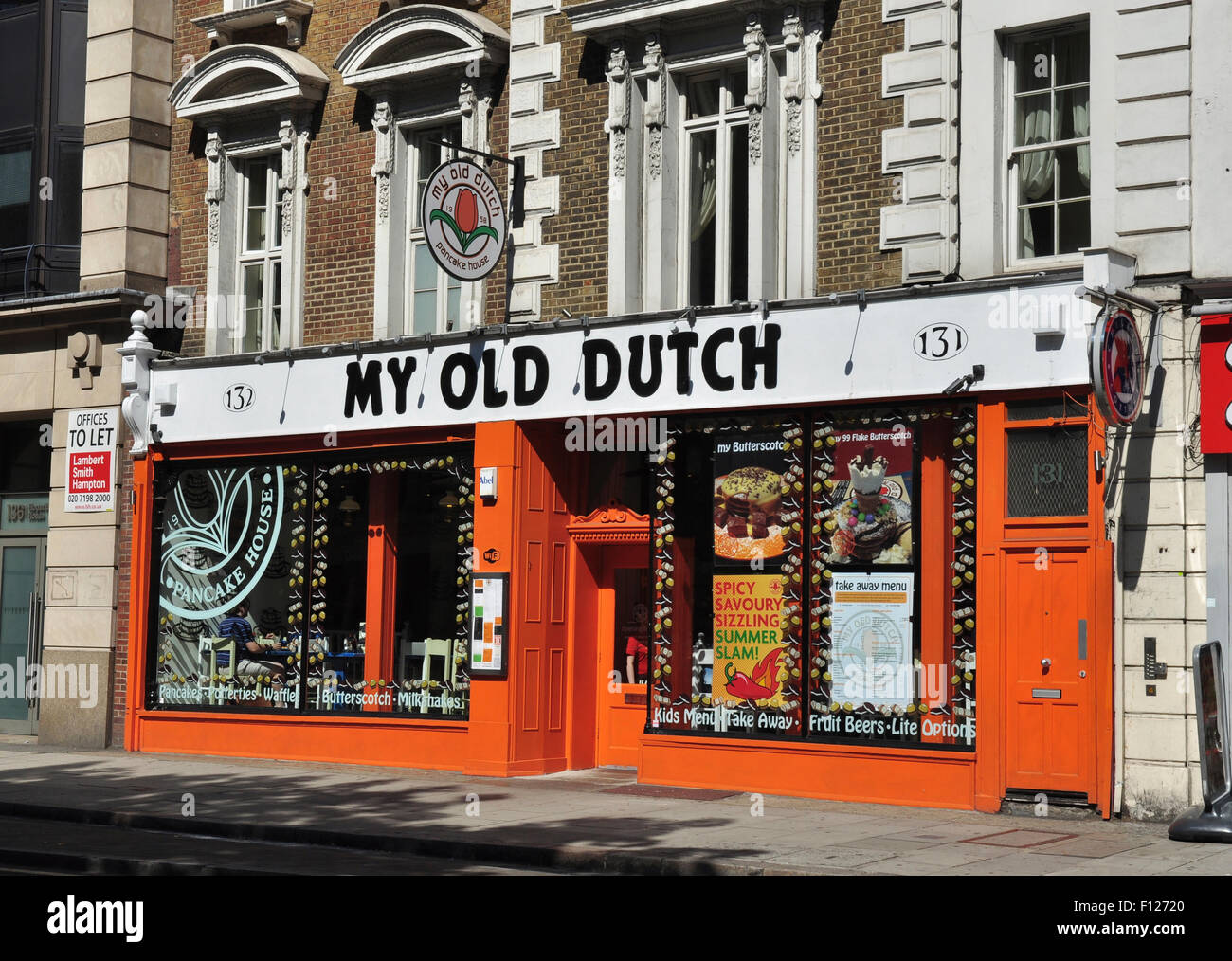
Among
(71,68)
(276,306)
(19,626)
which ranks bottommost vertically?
(19,626)

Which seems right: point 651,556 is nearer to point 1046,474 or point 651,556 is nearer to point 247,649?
point 1046,474

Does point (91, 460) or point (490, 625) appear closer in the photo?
point (490, 625)

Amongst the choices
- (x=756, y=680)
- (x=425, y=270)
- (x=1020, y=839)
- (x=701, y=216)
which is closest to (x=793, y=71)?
(x=701, y=216)

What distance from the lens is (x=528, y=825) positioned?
12.7 meters

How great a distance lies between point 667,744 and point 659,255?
4948 millimetres

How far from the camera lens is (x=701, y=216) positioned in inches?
639

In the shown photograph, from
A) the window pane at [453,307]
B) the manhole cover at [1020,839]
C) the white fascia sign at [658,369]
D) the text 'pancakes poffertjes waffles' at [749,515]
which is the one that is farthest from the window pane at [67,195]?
the manhole cover at [1020,839]

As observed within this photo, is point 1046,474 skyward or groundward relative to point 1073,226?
groundward

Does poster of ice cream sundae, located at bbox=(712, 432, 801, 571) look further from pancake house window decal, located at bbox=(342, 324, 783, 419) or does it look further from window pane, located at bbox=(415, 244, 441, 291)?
window pane, located at bbox=(415, 244, 441, 291)

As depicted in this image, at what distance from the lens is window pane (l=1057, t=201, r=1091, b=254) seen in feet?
45.4

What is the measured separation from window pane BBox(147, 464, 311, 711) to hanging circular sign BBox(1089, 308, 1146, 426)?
9.70m

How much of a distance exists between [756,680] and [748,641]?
0.39 meters

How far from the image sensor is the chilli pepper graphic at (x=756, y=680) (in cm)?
1512
